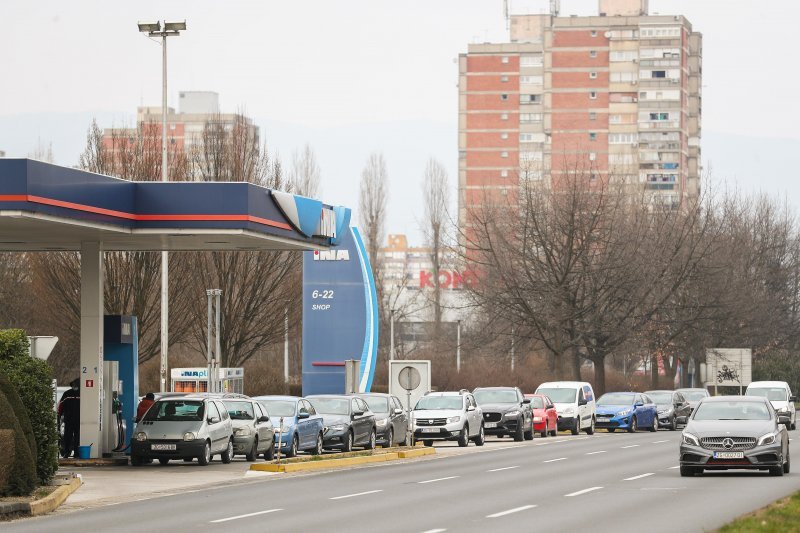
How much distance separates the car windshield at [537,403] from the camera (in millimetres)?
48906

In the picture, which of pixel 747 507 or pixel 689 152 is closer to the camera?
pixel 747 507

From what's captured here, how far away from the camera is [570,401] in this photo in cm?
5147

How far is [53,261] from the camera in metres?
52.6

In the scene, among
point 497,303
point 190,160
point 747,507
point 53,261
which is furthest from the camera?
point 497,303

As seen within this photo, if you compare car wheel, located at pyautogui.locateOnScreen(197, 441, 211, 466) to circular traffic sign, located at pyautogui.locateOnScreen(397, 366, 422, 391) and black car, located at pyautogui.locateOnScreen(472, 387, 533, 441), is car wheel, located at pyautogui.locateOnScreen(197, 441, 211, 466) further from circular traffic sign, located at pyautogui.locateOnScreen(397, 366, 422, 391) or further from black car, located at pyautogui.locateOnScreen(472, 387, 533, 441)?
black car, located at pyautogui.locateOnScreen(472, 387, 533, 441)

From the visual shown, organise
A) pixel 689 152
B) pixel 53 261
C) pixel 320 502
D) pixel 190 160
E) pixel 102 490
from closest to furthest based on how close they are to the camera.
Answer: pixel 320 502 → pixel 102 490 → pixel 53 261 → pixel 190 160 → pixel 689 152

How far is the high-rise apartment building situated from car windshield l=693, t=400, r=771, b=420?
120 m

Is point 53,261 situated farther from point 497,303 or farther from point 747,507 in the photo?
point 747,507

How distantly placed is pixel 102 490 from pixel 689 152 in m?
140

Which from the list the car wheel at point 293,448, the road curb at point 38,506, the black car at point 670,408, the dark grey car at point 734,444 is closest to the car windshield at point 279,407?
the car wheel at point 293,448

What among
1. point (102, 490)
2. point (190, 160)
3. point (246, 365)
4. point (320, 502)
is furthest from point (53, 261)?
point (320, 502)

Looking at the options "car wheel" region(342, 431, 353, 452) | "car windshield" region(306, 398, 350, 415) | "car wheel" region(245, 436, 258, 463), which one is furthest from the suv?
"car wheel" region(245, 436, 258, 463)

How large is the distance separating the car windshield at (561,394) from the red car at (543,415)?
63.5 inches

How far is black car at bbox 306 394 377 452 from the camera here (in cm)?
3506
